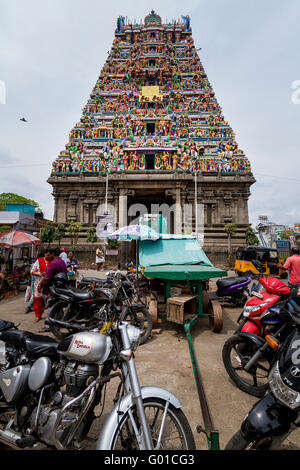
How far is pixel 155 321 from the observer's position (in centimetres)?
458

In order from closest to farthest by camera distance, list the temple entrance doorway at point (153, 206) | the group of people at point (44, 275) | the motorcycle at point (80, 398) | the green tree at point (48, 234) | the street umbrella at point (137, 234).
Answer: the motorcycle at point (80, 398), the group of people at point (44, 275), the street umbrella at point (137, 234), the green tree at point (48, 234), the temple entrance doorway at point (153, 206)

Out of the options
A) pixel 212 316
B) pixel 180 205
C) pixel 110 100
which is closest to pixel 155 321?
pixel 212 316

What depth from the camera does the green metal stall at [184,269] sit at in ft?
13.8

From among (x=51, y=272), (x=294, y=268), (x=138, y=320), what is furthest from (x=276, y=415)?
(x=294, y=268)

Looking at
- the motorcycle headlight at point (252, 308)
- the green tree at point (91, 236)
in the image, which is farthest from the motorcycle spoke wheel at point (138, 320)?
the green tree at point (91, 236)

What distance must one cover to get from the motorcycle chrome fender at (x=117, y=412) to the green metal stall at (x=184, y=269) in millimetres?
2080

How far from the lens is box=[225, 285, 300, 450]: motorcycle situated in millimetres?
1418

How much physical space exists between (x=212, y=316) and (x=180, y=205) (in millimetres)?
15005

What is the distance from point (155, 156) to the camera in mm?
19984

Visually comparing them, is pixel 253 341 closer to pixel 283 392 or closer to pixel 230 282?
pixel 283 392

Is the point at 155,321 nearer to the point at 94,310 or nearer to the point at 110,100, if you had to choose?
the point at 94,310

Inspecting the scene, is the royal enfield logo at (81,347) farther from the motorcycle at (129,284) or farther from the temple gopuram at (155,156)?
the temple gopuram at (155,156)

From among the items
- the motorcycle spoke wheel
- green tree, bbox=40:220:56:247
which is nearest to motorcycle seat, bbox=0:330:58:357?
the motorcycle spoke wheel

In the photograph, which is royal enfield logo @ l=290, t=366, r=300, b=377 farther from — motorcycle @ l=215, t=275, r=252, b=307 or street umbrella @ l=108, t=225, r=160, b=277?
motorcycle @ l=215, t=275, r=252, b=307
